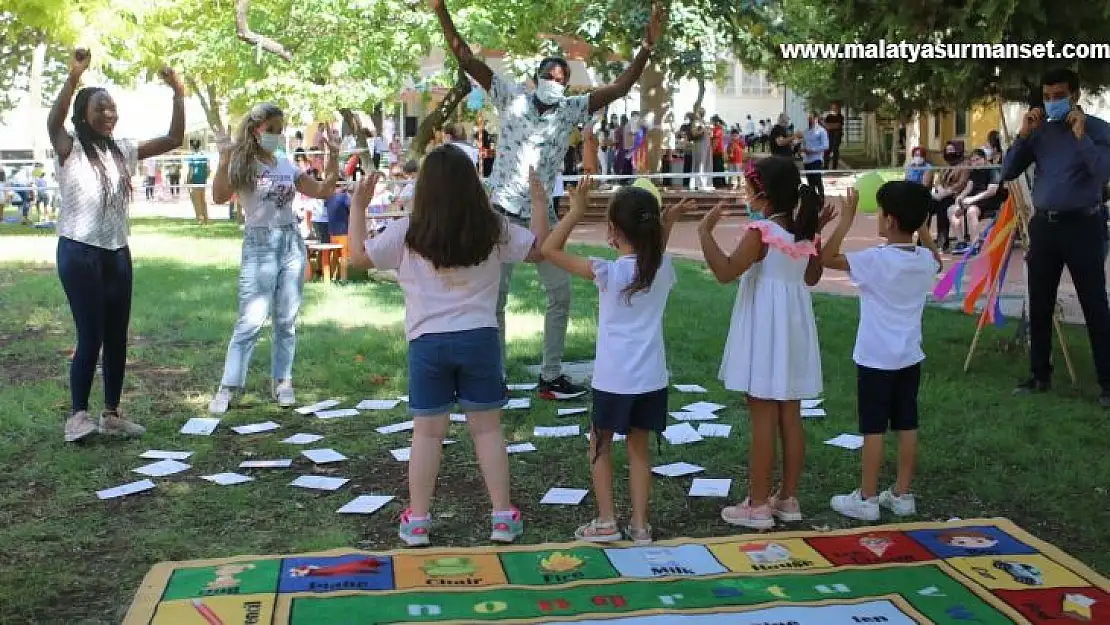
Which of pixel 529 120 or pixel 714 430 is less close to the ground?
pixel 529 120

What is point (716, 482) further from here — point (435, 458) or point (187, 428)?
point (187, 428)

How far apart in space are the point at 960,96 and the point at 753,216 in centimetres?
612

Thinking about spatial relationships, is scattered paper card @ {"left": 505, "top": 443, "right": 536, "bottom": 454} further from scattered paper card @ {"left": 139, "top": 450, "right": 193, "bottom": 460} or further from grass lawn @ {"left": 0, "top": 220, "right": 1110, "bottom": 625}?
scattered paper card @ {"left": 139, "top": 450, "right": 193, "bottom": 460}

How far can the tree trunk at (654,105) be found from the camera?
2605 cm

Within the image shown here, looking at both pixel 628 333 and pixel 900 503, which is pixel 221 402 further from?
pixel 900 503

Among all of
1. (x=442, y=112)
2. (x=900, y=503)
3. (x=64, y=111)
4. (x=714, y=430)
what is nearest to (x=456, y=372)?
(x=900, y=503)

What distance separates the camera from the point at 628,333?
457 centimetres

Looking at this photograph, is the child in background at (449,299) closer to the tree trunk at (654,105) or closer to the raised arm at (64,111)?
the raised arm at (64,111)

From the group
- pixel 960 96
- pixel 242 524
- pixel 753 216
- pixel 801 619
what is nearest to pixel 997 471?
pixel 753 216

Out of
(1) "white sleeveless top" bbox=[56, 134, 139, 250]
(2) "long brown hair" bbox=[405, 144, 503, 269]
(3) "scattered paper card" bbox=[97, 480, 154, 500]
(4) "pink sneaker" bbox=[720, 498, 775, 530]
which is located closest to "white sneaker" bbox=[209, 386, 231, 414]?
(1) "white sleeveless top" bbox=[56, 134, 139, 250]

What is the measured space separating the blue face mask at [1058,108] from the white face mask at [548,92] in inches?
112

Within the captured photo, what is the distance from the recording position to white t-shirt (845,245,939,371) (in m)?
4.91

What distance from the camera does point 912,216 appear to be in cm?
491

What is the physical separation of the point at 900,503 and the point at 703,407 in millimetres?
2045
